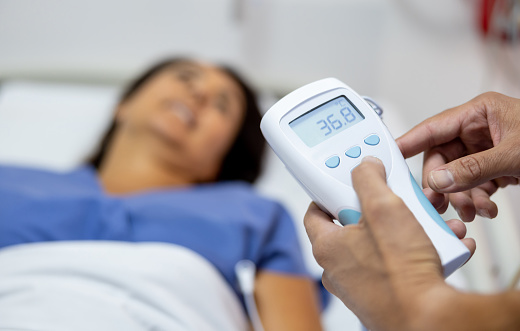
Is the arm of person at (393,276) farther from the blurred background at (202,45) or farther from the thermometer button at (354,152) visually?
the blurred background at (202,45)

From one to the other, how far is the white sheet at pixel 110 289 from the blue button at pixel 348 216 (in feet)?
1.39

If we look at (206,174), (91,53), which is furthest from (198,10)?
(206,174)

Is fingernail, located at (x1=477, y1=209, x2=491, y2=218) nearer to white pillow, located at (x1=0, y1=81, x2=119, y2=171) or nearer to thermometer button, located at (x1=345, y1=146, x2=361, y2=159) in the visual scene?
thermometer button, located at (x1=345, y1=146, x2=361, y2=159)

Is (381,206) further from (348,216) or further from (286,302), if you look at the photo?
(286,302)

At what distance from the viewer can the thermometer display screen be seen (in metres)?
0.63

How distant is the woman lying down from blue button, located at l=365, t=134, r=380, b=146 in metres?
0.47

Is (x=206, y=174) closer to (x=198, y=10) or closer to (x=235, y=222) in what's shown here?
(x=235, y=222)

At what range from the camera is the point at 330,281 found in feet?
1.77

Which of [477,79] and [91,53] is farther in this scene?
[91,53]

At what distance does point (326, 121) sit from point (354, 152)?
6cm

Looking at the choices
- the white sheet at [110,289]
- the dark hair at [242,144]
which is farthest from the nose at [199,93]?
the white sheet at [110,289]

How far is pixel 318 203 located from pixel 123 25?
143cm

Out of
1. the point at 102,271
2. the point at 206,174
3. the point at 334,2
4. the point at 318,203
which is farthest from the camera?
the point at 334,2

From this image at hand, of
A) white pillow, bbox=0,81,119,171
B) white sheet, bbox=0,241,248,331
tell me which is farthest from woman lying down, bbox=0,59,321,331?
white pillow, bbox=0,81,119,171
